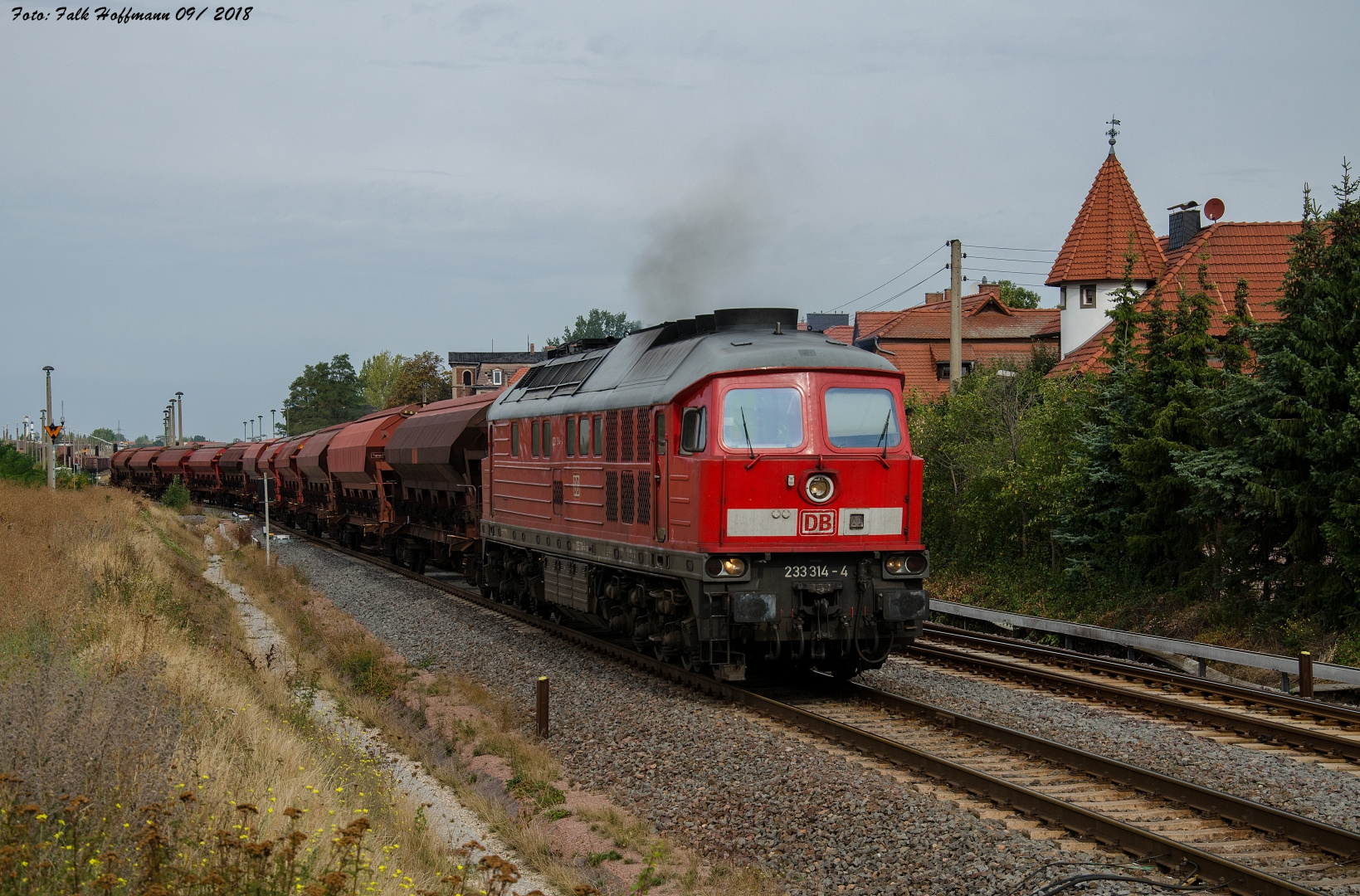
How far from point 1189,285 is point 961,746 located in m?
23.5

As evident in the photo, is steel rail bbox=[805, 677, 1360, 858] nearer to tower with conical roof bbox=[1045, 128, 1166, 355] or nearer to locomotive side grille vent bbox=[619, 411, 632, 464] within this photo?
locomotive side grille vent bbox=[619, 411, 632, 464]

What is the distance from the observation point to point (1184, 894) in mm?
6539

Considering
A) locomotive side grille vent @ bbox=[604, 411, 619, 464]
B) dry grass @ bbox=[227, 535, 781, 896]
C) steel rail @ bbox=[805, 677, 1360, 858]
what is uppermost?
locomotive side grille vent @ bbox=[604, 411, 619, 464]

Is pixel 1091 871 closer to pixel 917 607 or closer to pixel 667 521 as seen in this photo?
pixel 917 607

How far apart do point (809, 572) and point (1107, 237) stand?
30.0 m

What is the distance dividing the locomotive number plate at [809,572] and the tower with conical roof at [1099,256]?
27.8 metres

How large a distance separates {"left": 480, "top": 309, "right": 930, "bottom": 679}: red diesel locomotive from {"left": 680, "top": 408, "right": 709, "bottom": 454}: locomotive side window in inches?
0.8

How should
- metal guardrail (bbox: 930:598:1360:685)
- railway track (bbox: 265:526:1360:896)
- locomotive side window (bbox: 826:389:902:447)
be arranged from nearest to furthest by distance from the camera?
railway track (bbox: 265:526:1360:896)
locomotive side window (bbox: 826:389:902:447)
metal guardrail (bbox: 930:598:1360:685)

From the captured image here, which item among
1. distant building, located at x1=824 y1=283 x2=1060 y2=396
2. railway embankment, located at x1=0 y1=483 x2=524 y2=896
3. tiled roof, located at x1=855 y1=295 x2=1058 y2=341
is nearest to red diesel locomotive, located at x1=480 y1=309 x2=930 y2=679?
railway embankment, located at x1=0 y1=483 x2=524 y2=896

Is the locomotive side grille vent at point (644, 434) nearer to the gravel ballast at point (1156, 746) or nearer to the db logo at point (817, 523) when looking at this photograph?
the db logo at point (817, 523)

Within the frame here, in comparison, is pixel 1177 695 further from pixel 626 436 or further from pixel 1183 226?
pixel 1183 226

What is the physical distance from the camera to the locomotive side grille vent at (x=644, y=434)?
42.3ft

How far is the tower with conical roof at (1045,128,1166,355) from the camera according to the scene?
37.0m

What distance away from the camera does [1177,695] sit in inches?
499
